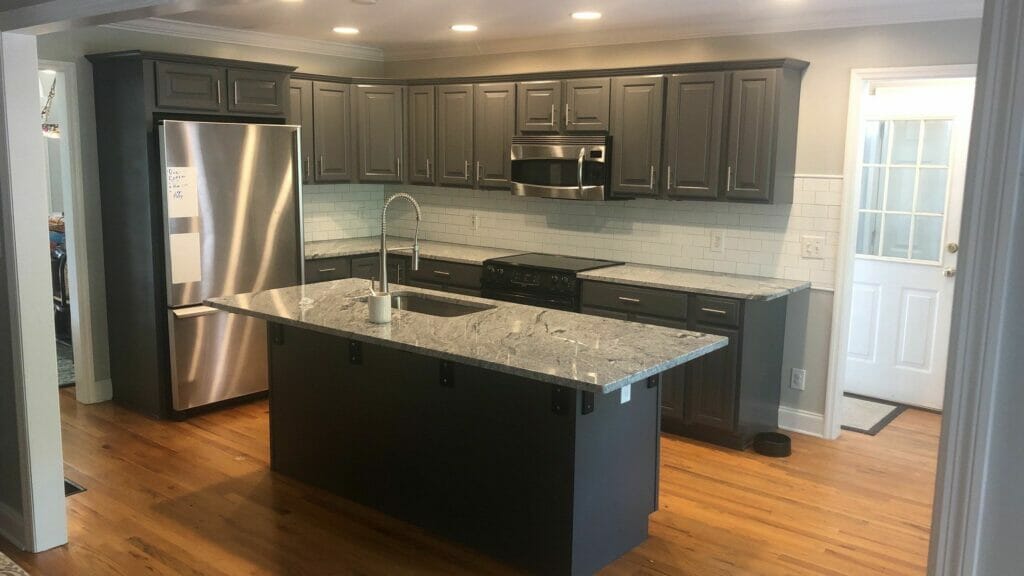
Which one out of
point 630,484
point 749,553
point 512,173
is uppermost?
point 512,173

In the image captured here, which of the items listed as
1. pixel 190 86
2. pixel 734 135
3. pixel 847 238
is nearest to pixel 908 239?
pixel 847 238

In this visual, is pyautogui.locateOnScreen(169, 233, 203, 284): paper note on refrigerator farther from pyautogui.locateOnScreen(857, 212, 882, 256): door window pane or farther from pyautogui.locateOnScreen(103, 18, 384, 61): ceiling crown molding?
pyautogui.locateOnScreen(857, 212, 882, 256): door window pane

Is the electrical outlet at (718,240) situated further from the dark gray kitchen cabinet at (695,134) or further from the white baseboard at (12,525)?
the white baseboard at (12,525)

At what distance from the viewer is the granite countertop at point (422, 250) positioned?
5688 millimetres

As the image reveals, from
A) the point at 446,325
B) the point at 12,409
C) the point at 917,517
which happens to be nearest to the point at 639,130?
the point at 446,325

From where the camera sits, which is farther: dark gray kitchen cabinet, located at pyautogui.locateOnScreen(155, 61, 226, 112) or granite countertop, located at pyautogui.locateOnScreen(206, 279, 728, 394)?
dark gray kitchen cabinet, located at pyautogui.locateOnScreen(155, 61, 226, 112)

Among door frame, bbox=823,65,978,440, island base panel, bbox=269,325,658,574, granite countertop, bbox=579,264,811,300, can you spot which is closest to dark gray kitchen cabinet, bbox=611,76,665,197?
granite countertop, bbox=579,264,811,300

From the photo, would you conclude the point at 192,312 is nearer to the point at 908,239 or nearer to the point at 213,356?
the point at 213,356

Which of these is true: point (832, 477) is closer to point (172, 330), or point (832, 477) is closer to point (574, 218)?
point (574, 218)

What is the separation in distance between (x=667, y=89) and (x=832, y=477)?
2.31 m

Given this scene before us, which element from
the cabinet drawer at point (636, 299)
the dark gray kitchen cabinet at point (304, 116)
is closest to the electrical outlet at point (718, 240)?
the cabinet drawer at point (636, 299)

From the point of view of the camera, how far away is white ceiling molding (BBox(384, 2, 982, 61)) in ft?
13.9

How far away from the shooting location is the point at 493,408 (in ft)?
10.7

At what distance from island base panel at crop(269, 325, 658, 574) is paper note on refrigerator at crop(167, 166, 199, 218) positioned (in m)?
1.24
